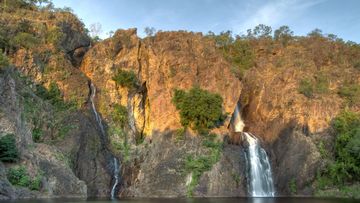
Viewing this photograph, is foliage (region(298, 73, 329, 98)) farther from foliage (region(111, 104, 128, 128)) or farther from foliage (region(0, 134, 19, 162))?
foliage (region(0, 134, 19, 162))

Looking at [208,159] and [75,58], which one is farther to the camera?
[75,58]

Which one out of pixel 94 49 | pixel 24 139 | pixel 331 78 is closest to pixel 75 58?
pixel 94 49

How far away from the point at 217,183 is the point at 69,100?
21.5 m

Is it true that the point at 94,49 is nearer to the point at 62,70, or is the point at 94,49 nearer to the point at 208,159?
the point at 62,70

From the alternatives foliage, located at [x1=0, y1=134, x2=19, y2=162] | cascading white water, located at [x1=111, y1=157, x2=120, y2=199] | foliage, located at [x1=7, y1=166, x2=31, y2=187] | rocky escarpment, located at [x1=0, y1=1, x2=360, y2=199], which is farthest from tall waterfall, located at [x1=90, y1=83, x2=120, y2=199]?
foliage, located at [x1=0, y1=134, x2=19, y2=162]

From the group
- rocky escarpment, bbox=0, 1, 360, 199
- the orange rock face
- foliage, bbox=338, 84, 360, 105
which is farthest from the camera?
foliage, bbox=338, 84, 360, 105

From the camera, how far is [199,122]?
188ft

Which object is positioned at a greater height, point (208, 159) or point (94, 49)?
point (94, 49)

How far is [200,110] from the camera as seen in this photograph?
57.1 m

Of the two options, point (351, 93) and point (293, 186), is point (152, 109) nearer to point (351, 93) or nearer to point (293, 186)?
point (293, 186)

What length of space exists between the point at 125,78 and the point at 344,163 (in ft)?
103

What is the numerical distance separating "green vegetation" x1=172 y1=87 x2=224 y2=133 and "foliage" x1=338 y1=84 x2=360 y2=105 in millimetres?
20845

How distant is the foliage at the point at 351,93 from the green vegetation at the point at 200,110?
20845 millimetres

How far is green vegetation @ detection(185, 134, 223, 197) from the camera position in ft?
174
